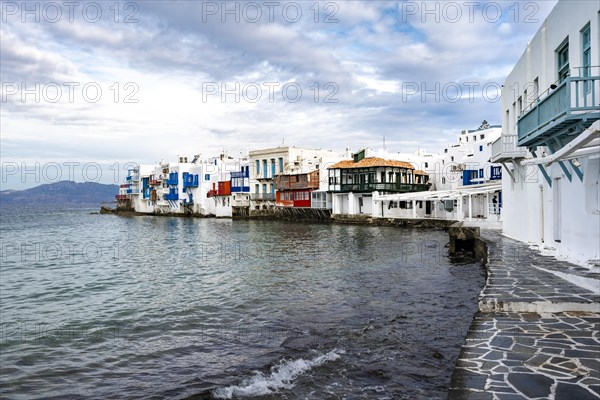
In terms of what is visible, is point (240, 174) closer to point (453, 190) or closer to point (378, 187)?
point (378, 187)

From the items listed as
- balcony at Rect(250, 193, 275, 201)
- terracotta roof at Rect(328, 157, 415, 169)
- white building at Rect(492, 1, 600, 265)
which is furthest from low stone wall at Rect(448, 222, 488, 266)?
balcony at Rect(250, 193, 275, 201)

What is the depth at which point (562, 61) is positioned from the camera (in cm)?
1386

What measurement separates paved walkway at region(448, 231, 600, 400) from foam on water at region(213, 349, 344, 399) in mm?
3099

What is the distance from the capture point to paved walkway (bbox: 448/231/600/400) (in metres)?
5.21

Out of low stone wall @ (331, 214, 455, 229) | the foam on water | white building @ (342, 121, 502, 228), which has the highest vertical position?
white building @ (342, 121, 502, 228)

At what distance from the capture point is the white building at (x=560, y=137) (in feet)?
32.3

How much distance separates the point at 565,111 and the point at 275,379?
8.02 m

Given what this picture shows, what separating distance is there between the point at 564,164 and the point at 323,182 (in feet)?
171

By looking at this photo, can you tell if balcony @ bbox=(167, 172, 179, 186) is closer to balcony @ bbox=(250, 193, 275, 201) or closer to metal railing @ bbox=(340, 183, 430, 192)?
balcony @ bbox=(250, 193, 275, 201)

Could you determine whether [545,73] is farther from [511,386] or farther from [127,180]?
[127,180]

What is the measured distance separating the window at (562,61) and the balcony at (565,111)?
1803mm

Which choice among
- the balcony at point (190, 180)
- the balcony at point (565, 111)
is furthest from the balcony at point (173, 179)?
the balcony at point (565, 111)

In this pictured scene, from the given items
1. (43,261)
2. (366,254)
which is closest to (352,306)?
(366,254)

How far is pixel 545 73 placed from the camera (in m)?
14.9
